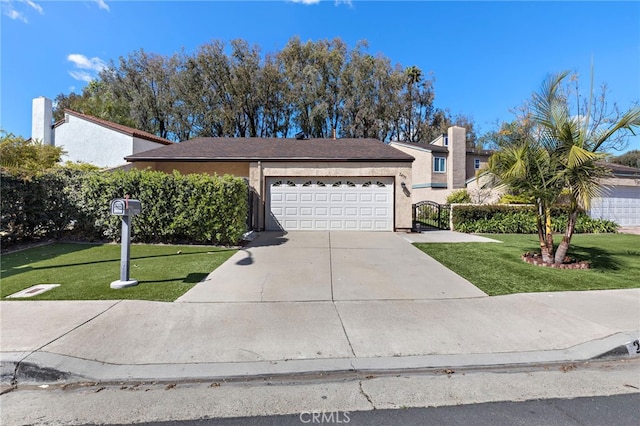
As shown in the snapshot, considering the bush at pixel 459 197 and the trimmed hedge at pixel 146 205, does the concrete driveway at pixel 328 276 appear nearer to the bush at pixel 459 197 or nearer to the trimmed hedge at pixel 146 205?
the trimmed hedge at pixel 146 205

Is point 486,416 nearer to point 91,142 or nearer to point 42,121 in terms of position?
point 91,142

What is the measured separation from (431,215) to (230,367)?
15.5 meters

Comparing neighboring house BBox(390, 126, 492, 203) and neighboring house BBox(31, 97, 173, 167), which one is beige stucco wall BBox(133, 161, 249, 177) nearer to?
neighboring house BBox(31, 97, 173, 167)

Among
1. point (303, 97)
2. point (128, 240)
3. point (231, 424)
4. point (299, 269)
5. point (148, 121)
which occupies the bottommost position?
point (231, 424)

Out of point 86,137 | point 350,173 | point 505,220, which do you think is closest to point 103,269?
point 350,173

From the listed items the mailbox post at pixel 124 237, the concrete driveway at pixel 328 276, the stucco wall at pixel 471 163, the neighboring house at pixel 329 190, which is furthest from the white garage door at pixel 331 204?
the stucco wall at pixel 471 163

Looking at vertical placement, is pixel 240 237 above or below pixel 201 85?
below

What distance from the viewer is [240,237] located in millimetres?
10164

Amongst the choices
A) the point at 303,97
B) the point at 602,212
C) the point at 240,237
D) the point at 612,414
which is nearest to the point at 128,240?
the point at 240,237

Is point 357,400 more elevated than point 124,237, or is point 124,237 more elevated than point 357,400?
point 124,237

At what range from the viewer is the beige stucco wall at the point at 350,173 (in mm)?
13414

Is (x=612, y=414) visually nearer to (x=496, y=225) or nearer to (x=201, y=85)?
(x=496, y=225)

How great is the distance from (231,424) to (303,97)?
3056 cm

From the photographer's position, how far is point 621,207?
18.2 metres
